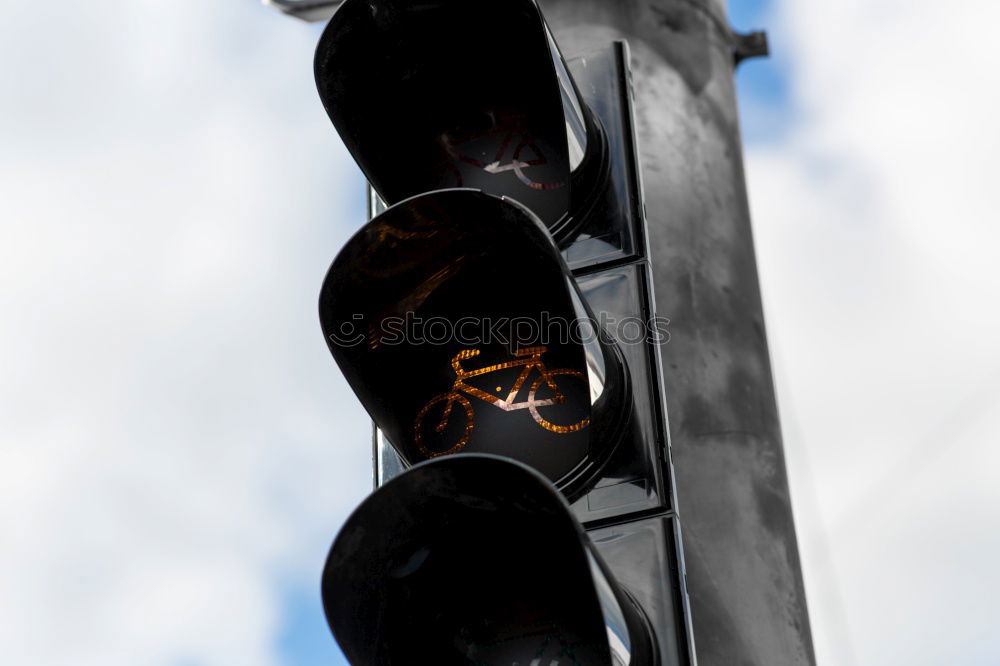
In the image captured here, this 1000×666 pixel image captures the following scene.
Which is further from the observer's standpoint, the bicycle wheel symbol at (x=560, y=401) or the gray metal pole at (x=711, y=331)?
the gray metal pole at (x=711, y=331)

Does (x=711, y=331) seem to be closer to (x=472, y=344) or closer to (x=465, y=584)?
(x=472, y=344)

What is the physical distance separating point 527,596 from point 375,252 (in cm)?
67

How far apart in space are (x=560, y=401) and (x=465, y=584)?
0.46 meters

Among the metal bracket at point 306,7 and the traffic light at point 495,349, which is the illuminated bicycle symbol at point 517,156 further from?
the metal bracket at point 306,7

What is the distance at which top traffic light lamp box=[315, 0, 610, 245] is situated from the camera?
9.95 ft

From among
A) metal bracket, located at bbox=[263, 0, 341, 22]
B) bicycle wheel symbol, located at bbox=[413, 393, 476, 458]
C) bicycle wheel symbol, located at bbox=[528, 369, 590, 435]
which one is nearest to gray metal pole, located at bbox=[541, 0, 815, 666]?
bicycle wheel symbol, located at bbox=[528, 369, 590, 435]

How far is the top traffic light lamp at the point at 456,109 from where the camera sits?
3031mm

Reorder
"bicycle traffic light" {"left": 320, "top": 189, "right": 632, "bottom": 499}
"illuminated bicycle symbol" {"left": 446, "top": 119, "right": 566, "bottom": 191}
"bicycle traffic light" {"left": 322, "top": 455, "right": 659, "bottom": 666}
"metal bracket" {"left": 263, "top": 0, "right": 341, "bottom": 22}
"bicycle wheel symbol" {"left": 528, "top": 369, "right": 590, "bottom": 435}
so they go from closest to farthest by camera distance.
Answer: "bicycle traffic light" {"left": 322, "top": 455, "right": 659, "bottom": 666}
"bicycle traffic light" {"left": 320, "top": 189, "right": 632, "bottom": 499}
"bicycle wheel symbol" {"left": 528, "top": 369, "right": 590, "bottom": 435}
"illuminated bicycle symbol" {"left": 446, "top": 119, "right": 566, "bottom": 191}
"metal bracket" {"left": 263, "top": 0, "right": 341, "bottom": 22}

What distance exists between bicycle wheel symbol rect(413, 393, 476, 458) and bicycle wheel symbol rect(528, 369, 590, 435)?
123mm

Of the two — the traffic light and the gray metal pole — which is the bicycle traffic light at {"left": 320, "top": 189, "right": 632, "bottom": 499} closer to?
the traffic light

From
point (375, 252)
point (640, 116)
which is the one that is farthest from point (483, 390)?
point (640, 116)

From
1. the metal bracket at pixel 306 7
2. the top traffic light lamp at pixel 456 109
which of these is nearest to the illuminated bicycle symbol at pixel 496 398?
the top traffic light lamp at pixel 456 109

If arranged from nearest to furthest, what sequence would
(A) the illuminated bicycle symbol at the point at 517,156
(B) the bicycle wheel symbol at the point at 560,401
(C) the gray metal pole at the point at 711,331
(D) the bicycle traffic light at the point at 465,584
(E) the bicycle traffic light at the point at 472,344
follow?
(D) the bicycle traffic light at the point at 465,584 → (E) the bicycle traffic light at the point at 472,344 → (B) the bicycle wheel symbol at the point at 560,401 → (C) the gray metal pole at the point at 711,331 → (A) the illuminated bicycle symbol at the point at 517,156

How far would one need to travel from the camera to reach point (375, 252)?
272 cm
